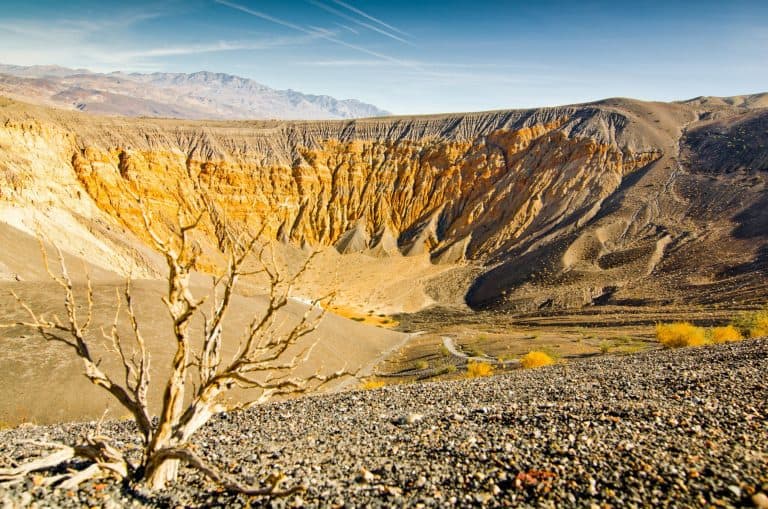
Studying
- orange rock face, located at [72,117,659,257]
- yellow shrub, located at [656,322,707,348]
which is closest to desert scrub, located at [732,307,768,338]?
yellow shrub, located at [656,322,707,348]

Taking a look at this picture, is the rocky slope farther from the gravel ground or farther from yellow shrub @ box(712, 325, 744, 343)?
the gravel ground

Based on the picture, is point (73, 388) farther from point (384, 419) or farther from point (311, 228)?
point (311, 228)

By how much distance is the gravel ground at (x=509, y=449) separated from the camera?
4.43m

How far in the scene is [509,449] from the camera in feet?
18.6

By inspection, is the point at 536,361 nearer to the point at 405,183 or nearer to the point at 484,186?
the point at 484,186

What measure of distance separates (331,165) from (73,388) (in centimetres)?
6303

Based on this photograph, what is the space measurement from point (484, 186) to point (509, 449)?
223 ft

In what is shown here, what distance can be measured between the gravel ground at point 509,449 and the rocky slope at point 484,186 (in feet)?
107

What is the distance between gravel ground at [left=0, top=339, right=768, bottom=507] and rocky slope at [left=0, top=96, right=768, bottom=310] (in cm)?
3252

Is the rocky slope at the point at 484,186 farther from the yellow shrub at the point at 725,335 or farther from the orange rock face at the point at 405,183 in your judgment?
the yellow shrub at the point at 725,335

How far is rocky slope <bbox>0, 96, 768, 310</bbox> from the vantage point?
4359cm

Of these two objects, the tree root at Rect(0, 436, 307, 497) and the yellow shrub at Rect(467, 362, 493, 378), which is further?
the yellow shrub at Rect(467, 362, 493, 378)

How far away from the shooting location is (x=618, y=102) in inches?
2933

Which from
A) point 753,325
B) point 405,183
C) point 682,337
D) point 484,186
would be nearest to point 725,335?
point 682,337
